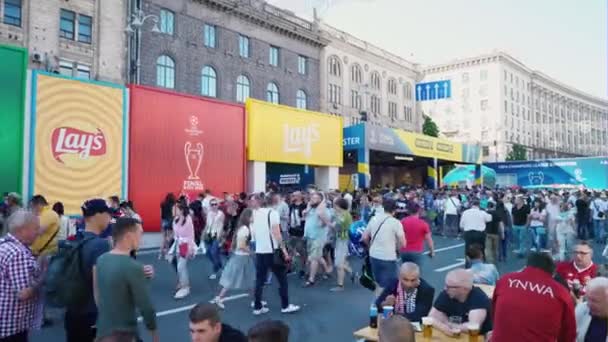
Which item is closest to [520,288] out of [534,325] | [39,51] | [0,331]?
[534,325]

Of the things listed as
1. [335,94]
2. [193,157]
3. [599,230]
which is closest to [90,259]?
[193,157]

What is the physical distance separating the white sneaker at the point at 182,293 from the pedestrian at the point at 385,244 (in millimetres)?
3532

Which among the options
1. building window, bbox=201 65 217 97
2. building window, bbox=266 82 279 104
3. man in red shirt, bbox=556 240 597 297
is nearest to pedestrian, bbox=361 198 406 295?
man in red shirt, bbox=556 240 597 297

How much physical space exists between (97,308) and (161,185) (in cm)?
1213

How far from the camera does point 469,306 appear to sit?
444 centimetres

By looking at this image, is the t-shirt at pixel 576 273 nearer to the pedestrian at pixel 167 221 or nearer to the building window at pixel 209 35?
the pedestrian at pixel 167 221

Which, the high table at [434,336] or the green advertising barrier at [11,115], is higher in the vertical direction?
the green advertising barrier at [11,115]

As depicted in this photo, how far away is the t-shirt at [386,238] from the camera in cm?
691

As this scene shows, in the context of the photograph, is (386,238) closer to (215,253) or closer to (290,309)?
(290,309)

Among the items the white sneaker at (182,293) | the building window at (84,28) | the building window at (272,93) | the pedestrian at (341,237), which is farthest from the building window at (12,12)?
the pedestrian at (341,237)

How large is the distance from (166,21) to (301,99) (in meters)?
14.6

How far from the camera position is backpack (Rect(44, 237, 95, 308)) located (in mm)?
3711

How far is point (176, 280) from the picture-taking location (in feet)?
31.7

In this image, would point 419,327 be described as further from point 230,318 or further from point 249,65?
point 249,65
